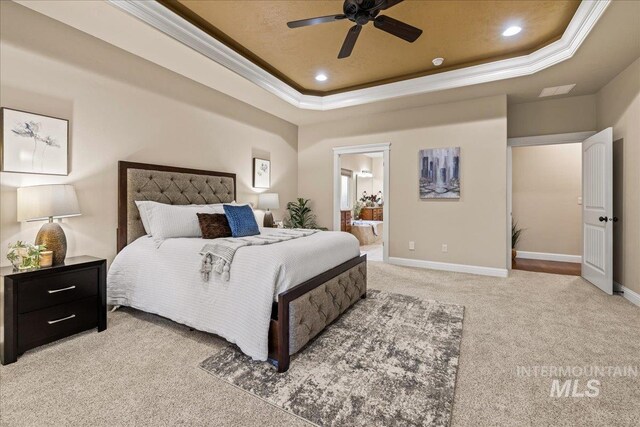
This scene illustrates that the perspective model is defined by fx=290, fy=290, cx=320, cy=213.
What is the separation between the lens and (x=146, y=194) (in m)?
3.34

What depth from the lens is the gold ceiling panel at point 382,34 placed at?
2750mm

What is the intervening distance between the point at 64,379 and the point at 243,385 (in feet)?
3.83

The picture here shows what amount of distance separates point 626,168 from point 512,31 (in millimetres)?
2246

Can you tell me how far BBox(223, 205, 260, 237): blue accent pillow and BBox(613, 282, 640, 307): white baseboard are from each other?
14.2ft

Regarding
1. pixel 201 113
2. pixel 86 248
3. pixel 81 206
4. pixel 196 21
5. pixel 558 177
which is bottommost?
pixel 86 248

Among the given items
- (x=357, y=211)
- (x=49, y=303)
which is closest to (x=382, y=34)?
(x=49, y=303)

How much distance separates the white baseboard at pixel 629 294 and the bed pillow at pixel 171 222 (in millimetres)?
4901

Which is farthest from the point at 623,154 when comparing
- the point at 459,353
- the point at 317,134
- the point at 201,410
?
the point at 201,410

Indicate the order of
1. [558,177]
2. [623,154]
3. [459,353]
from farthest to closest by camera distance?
1. [558,177]
2. [623,154]
3. [459,353]

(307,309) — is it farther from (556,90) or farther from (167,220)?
(556,90)

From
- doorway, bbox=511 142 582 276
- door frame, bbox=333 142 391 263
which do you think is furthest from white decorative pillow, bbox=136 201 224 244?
doorway, bbox=511 142 582 276

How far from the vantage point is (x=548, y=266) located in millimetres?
5180

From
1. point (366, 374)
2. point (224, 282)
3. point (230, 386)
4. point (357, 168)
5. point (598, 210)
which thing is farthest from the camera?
point (357, 168)

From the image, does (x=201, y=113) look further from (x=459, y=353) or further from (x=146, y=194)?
(x=459, y=353)
